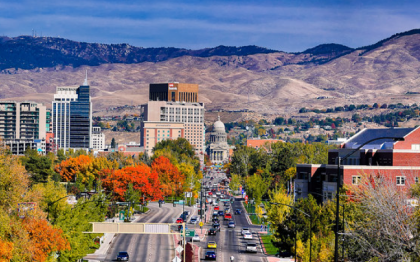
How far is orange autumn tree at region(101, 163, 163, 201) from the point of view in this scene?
149375mm

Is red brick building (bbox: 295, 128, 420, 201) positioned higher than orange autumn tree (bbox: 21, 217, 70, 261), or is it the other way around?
red brick building (bbox: 295, 128, 420, 201)

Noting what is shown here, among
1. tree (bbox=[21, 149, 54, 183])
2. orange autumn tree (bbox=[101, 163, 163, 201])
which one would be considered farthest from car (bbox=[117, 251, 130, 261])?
tree (bbox=[21, 149, 54, 183])

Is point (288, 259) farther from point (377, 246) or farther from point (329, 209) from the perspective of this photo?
point (377, 246)

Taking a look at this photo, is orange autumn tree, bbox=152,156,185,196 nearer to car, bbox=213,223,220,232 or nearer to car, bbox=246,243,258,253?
car, bbox=213,223,220,232

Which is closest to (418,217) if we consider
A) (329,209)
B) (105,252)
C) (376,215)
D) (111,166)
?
(376,215)

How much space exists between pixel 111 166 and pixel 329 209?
114344 mm

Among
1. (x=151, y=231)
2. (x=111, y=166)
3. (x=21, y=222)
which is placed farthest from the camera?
(x=111, y=166)

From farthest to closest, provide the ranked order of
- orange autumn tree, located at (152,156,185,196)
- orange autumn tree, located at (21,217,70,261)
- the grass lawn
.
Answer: orange autumn tree, located at (152,156,185,196), the grass lawn, orange autumn tree, located at (21,217,70,261)

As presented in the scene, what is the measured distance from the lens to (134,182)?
15525 cm

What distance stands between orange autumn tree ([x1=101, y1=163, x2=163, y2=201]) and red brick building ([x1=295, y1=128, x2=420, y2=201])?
40319 millimetres

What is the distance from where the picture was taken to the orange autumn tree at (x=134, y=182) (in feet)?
490

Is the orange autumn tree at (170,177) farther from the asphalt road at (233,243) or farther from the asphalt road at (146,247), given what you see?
the asphalt road at (146,247)

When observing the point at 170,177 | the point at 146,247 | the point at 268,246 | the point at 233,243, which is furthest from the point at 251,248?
the point at 170,177

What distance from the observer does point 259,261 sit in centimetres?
8950
